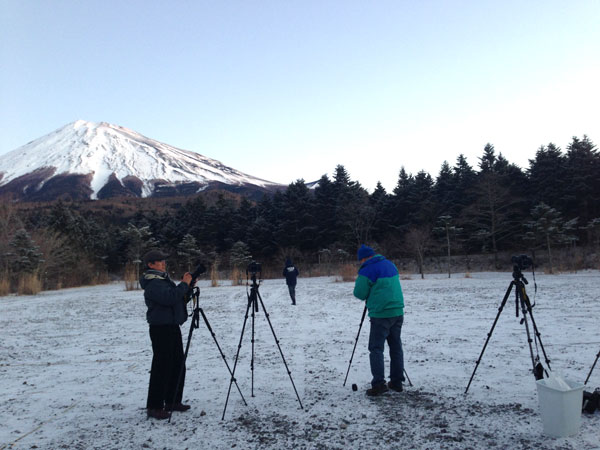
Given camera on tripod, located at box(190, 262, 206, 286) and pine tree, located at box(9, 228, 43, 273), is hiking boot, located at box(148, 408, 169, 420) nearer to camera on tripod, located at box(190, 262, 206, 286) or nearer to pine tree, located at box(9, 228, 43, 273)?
camera on tripod, located at box(190, 262, 206, 286)

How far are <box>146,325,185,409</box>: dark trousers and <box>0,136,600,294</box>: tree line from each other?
21.6 metres

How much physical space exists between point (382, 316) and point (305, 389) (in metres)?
1.25

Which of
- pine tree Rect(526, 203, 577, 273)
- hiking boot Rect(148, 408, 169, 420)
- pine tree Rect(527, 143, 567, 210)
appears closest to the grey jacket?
hiking boot Rect(148, 408, 169, 420)

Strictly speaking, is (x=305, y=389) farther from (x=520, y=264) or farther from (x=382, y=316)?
(x=520, y=264)

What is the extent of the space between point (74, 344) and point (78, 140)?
492ft

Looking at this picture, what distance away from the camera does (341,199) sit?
3894 cm

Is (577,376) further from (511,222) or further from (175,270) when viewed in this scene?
(175,270)

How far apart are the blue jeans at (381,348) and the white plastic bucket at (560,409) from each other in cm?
148

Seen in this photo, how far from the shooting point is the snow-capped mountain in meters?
104

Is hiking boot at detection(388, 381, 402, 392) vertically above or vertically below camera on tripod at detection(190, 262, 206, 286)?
below

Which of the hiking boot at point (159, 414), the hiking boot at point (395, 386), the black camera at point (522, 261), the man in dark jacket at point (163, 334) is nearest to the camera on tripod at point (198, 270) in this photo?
the man in dark jacket at point (163, 334)

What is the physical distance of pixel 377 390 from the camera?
4.37 m

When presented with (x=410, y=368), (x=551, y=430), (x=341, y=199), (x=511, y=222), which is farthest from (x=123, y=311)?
(x=511, y=222)

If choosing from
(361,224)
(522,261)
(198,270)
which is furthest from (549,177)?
(198,270)
